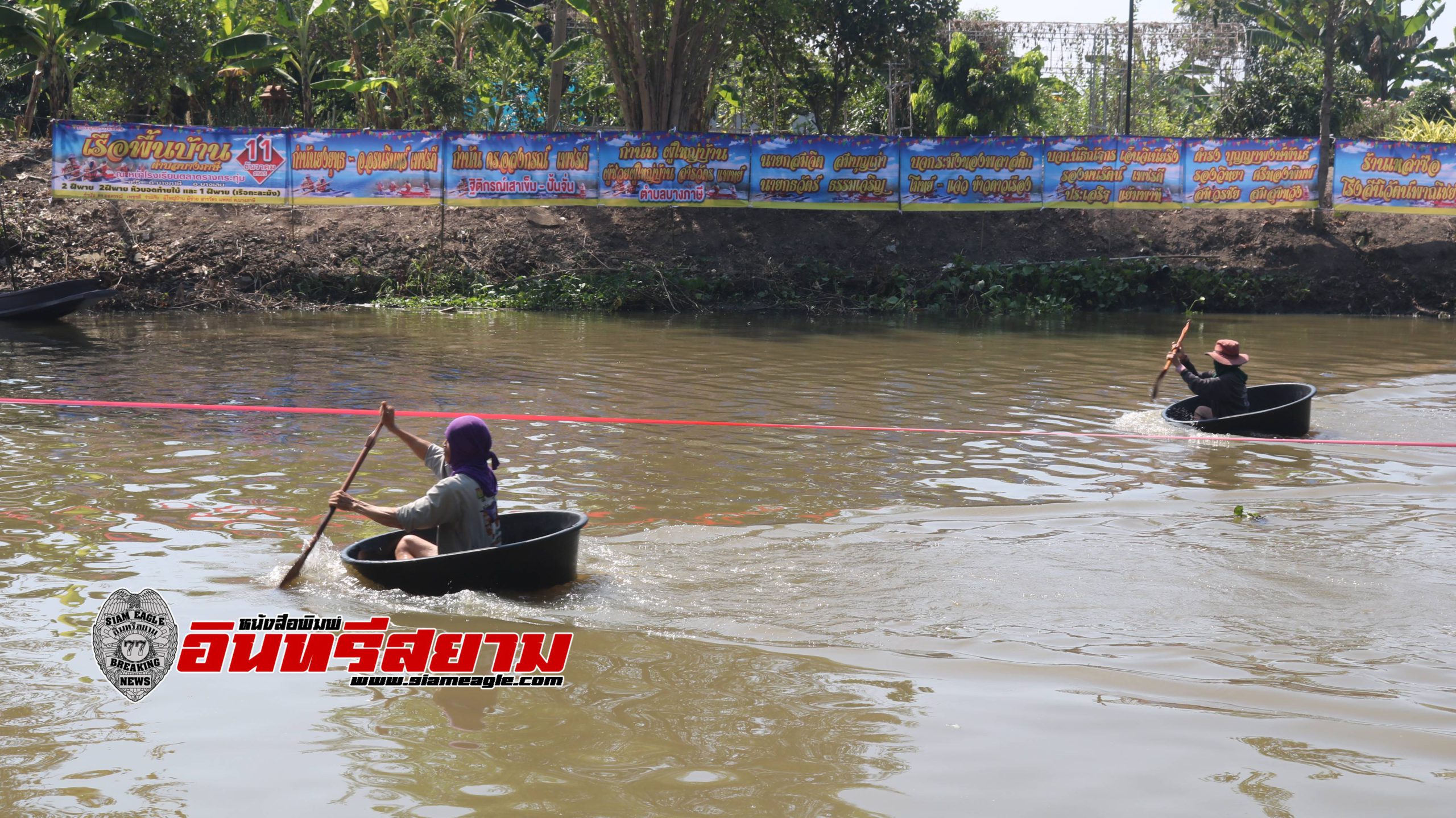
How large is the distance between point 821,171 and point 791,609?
1681cm

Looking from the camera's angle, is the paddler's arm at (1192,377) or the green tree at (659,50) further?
Result: the green tree at (659,50)

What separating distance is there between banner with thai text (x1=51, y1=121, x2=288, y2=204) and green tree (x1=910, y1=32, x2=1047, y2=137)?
18.1 m

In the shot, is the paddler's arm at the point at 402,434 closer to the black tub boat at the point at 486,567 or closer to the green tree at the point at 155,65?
the black tub boat at the point at 486,567

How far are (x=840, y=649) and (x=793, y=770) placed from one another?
1335 mm

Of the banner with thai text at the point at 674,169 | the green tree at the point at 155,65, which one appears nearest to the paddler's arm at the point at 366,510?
the banner with thai text at the point at 674,169

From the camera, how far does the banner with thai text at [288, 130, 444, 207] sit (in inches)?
840

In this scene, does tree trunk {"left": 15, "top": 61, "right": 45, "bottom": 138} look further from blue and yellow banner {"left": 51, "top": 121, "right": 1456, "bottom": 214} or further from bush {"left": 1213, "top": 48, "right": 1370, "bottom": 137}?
bush {"left": 1213, "top": 48, "right": 1370, "bottom": 137}

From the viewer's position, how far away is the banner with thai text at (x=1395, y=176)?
22.5m

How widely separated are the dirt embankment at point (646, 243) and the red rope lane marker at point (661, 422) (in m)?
9.51

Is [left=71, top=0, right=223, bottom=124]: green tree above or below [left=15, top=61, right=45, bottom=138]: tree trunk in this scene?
above

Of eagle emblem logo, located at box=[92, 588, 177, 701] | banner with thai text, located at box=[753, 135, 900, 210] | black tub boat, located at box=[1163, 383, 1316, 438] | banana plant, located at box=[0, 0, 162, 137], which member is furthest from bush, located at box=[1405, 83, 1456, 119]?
eagle emblem logo, located at box=[92, 588, 177, 701]

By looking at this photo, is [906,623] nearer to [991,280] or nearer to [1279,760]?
[1279,760]

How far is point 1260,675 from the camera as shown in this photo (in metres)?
5.49

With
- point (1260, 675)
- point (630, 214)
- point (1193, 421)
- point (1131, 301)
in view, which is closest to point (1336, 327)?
point (1131, 301)
